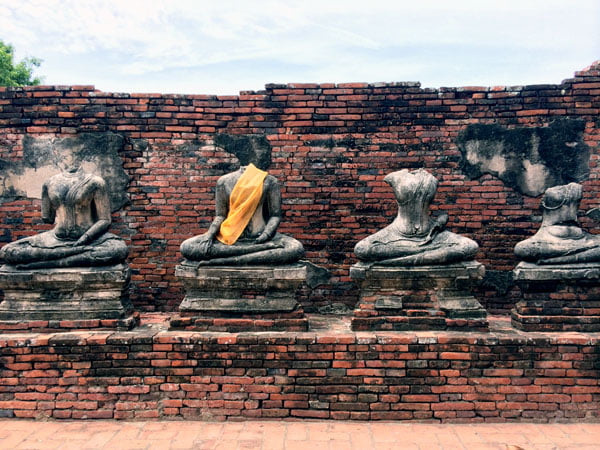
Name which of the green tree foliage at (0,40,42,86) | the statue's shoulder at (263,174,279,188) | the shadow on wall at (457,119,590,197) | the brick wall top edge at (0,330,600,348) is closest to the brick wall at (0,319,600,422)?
the brick wall top edge at (0,330,600,348)

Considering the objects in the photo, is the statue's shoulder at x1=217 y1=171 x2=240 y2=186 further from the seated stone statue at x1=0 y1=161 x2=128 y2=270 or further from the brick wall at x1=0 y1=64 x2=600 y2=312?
the seated stone statue at x1=0 y1=161 x2=128 y2=270

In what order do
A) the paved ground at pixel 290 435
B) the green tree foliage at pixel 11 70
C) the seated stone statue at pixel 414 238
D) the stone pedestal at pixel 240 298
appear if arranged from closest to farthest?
the paved ground at pixel 290 435, the stone pedestal at pixel 240 298, the seated stone statue at pixel 414 238, the green tree foliage at pixel 11 70

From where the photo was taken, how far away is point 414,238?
524cm

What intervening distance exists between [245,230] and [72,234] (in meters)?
1.83

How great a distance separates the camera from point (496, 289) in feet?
20.7

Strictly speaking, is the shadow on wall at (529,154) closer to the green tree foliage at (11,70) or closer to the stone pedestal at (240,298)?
the stone pedestal at (240,298)

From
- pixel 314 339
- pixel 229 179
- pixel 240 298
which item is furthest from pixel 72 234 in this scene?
pixel 314 339

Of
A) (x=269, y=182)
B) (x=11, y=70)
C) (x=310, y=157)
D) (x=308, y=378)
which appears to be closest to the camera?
(x=308, y=378)

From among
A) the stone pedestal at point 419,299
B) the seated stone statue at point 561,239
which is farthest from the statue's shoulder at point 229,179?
the seated stone statue at point 561,239

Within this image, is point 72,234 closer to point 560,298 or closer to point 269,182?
point 269,182

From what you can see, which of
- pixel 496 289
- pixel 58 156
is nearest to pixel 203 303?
pixel 58 156

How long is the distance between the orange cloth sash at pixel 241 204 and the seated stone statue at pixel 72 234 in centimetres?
111

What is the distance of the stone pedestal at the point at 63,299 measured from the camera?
4.95m

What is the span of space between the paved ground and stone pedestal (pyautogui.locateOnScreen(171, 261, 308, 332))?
0.94 m
